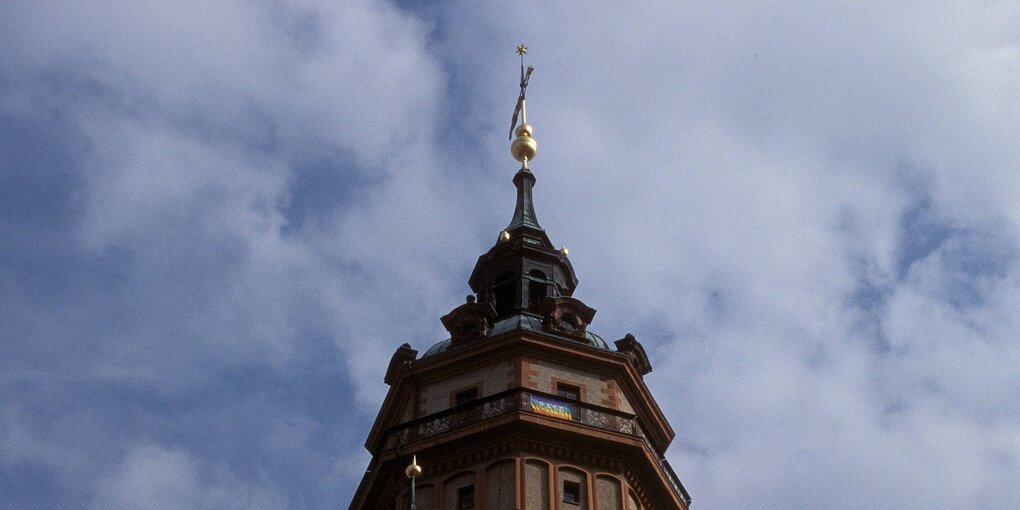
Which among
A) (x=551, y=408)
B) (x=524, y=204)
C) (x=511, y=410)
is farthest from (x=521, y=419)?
(x=524, y=204)

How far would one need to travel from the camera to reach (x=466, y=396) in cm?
5662

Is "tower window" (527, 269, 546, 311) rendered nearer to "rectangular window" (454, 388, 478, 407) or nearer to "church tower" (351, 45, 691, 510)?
"church tower" (351, 45, 691, 510)

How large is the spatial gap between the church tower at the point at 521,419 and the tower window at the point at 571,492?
0.14 feet

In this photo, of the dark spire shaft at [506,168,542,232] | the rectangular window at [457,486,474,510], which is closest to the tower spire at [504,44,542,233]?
the dark spire shaft at [506,168,542,232]

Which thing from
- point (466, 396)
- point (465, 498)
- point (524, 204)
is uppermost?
point (524, 204)

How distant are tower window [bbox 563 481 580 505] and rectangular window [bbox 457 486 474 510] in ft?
9.84

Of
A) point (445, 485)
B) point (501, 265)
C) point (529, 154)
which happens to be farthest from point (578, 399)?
point (529, 154)

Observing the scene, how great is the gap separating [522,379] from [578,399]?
2.11 metres

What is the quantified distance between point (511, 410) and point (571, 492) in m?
3.40

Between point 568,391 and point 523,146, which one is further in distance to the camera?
point 523,146

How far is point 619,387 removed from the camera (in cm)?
5781

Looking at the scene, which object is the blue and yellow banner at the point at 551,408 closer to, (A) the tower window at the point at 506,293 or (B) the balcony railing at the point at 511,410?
(B) the balcony railing at the point at 511,410

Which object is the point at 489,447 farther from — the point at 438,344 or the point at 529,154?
the point at 529,154

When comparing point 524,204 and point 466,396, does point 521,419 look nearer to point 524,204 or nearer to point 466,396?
point 466,396
